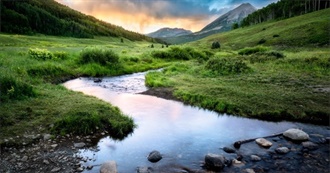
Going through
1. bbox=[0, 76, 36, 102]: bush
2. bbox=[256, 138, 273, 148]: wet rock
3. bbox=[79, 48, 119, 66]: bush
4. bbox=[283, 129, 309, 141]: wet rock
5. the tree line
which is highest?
the tree line

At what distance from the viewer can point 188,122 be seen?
11.9m

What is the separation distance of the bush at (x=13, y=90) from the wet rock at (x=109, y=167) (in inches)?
281

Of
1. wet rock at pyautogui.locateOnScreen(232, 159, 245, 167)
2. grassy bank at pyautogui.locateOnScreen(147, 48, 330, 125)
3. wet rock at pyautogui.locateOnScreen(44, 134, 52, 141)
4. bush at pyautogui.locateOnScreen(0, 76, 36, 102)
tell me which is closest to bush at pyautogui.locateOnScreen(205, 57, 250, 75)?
grassy bank at pyautogui.locateOnScreen(147, 48, 330, 125)

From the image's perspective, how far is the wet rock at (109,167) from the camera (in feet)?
24.2

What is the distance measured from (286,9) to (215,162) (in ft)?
357

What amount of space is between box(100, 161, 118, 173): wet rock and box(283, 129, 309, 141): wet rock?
6.61 m

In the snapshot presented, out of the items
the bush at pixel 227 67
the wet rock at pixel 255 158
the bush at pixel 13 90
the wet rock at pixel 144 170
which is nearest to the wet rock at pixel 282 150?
the wet rock at pixel 255 158

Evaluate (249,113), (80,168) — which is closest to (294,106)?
(249,113)

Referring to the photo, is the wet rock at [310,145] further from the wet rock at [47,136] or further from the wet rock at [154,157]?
the wet rock at [47,136]

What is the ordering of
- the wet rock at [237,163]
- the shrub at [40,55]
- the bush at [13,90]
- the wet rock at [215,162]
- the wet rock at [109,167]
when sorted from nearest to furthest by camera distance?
the wet rock at [109,167] < the wet rock at [215,162] < the wet rock at [237,163] < the bush at [13,90] < the shrub at [40,55]

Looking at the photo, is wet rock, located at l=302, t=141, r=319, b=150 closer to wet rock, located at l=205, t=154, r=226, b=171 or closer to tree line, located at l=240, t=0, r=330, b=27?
wet rock, located at l=205, t=154, r=226, b=171

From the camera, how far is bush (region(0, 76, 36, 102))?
12117 millimetres

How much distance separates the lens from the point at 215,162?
7.78m

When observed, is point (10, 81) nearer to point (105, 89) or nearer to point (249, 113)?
point (105, 89)
